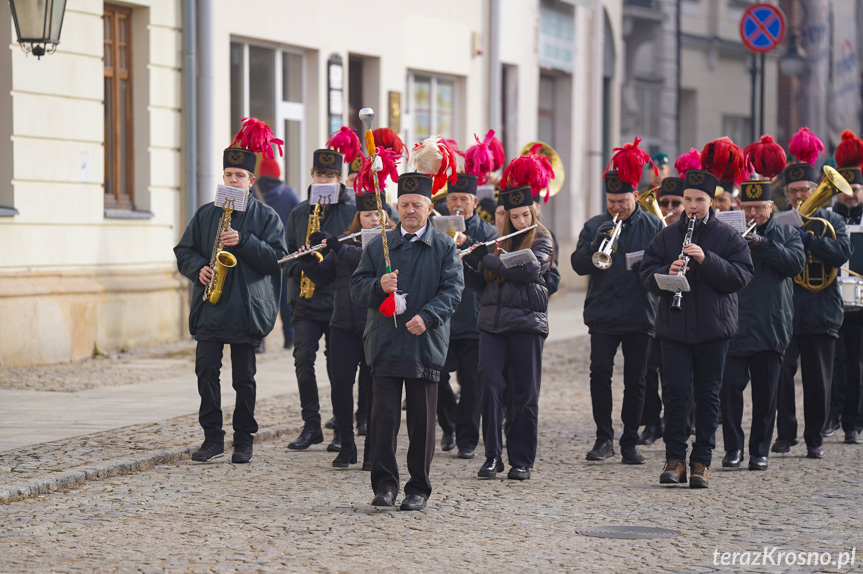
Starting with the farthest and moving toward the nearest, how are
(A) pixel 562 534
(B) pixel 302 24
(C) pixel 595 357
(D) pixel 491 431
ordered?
(B) pixel 302 24, (C) pixel 595 357, (D) pixel 491 431, (A) pixel 562 534

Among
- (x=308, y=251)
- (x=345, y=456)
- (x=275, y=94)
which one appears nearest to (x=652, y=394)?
(x=345, y=456)

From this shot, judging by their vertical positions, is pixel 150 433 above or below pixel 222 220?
below

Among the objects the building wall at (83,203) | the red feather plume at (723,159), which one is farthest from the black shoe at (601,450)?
the building wall at (83,203)

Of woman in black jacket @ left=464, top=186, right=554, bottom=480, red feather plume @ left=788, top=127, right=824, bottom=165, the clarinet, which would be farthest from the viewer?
red feather plume @ left=788, top=127, right=824, bottom=165

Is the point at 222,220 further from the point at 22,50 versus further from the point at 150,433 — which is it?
the point at 22,50

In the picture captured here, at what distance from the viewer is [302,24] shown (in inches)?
733

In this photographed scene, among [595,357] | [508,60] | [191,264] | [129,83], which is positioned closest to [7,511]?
[191,264]

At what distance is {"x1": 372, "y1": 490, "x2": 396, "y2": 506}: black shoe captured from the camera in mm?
7969

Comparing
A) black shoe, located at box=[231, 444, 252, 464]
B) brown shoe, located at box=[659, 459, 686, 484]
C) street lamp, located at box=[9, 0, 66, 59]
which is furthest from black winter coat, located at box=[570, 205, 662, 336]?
street lamp, located at box=[9, 0, 66, 59]

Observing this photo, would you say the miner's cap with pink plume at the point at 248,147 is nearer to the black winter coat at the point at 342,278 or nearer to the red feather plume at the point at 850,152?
the black winter coat at the point at 342,278

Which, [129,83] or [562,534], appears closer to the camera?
[562,534]

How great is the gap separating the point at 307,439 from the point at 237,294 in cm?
125

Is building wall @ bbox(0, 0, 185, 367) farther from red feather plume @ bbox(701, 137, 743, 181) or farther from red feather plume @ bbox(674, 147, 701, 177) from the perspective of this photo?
red feather plume @ bbox(701, 137, 743, 181)

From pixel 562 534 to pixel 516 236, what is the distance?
8.07 ft
